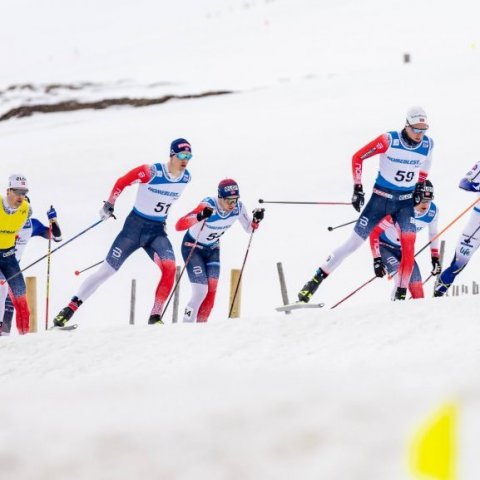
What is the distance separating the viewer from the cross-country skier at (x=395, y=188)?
1028cm

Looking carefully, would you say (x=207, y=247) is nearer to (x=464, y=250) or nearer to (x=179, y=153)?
(x=179, y=153)

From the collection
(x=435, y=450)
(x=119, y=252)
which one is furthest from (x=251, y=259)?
(x=435, y=450)

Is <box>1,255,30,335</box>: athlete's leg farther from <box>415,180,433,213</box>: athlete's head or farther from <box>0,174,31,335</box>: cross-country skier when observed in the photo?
<box>415,180,433,213</box>: athlete's head

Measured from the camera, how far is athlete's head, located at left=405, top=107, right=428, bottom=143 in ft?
33.2

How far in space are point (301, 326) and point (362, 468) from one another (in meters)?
3.58

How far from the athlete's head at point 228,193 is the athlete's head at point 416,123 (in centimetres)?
183

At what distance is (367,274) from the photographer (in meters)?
19.2

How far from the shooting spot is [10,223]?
11.3 meters

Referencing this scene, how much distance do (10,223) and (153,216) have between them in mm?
1606

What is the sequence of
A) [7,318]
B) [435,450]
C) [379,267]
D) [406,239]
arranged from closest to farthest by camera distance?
[435,450] < [406,239] < [379,267] < [7,318]

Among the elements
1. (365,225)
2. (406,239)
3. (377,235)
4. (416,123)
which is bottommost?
(377,235)

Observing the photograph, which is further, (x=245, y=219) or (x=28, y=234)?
(x=28, y=234)

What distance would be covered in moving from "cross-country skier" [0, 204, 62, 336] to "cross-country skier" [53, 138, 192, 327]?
1.38 m

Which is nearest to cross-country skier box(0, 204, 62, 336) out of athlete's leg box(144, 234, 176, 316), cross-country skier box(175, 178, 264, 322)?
cross-country skier box(175, 178, 264, 322)
